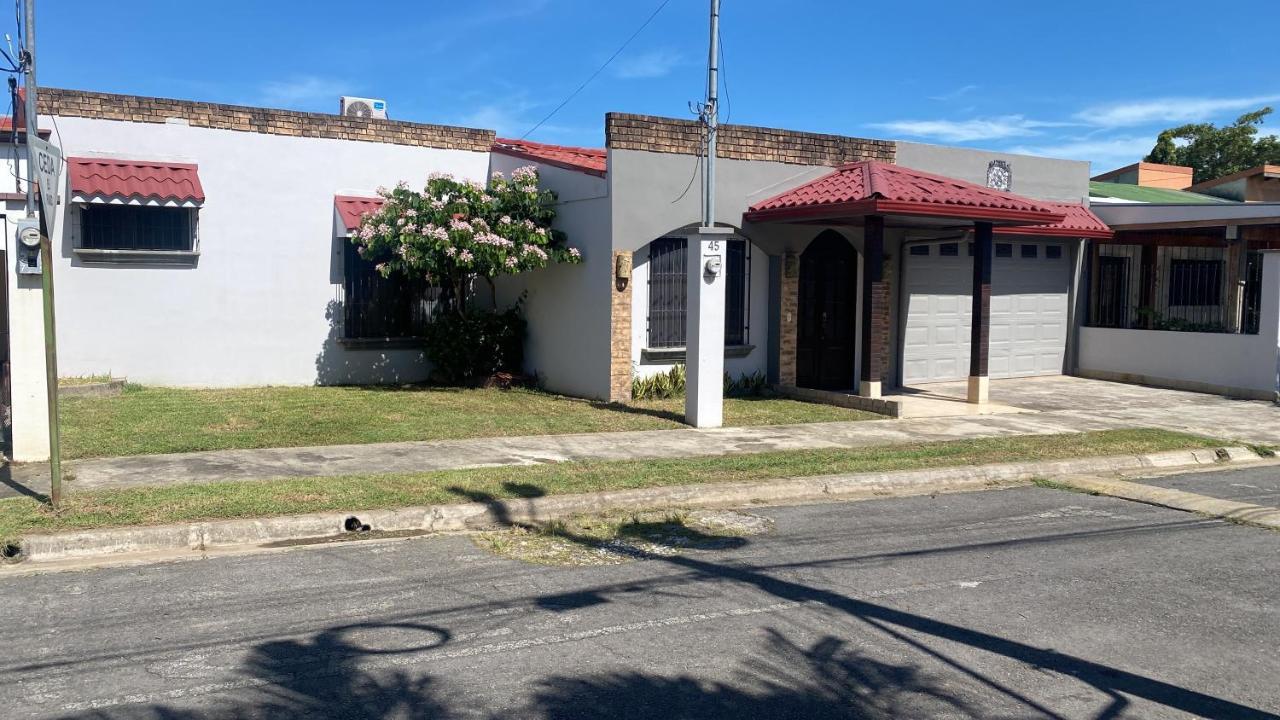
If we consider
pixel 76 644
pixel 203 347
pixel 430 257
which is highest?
pixel 430 257

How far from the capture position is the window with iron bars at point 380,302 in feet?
55.0

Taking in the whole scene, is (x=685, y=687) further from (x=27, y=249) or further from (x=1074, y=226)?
(x=1074, y=226)

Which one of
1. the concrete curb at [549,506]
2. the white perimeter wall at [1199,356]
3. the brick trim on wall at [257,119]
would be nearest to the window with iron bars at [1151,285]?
the white perimeter wall at [1199,356]

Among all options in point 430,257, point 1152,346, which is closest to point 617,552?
point 430,257

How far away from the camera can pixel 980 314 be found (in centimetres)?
1559

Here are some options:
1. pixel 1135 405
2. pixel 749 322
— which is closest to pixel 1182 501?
pixel 1135 405

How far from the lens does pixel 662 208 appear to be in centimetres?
1512

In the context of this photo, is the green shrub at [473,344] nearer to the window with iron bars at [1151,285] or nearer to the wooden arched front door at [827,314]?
the wooden arched front door at [827,314]

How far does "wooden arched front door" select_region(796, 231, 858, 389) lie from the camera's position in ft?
55.4

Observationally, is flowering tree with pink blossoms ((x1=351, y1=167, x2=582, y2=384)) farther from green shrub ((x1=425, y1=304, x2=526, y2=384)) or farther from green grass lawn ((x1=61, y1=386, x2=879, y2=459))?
green grass lawn ((x1=61, y1=386, x2=879, y2=459))

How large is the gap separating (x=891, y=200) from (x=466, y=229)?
5.77 metres

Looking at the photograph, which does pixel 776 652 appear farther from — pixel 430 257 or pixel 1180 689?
pixel 430 257

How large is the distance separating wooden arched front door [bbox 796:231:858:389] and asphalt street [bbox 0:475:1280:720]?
9250 mm

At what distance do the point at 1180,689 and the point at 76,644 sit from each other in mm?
5249
